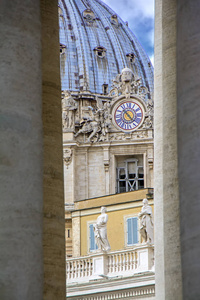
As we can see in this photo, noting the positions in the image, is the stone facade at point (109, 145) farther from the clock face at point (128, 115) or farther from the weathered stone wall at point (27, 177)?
the weathered stone wall at point (27, 177)

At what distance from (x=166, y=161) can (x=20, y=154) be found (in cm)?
227

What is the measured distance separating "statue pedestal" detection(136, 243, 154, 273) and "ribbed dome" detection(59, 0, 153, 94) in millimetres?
68841

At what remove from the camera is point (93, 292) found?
1300 inches

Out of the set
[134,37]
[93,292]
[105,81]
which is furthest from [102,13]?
[93,292]

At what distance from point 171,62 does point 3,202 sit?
121 inches

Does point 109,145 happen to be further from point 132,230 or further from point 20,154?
point 20,154

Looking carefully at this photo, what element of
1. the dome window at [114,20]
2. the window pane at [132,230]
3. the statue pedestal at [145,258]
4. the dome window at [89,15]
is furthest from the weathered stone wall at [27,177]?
the dome window at [114,20]

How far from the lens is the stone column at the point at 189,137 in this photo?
925cm

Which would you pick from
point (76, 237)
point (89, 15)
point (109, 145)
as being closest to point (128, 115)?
point (109, 145)

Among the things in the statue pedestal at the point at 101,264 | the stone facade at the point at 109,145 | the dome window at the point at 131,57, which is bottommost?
the statue pedestal at the point at 101,264

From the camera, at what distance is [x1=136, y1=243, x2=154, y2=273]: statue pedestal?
3195 centimetres

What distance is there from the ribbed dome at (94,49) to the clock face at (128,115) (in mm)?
30271

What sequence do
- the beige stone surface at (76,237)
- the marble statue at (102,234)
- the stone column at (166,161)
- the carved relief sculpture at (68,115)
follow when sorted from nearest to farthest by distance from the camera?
the stone column at (166,161) → the marble statue at (102,234) → the beige stone surface at (76,237) → the carved relief sculpture at (68,115)

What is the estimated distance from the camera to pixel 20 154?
956 cm
